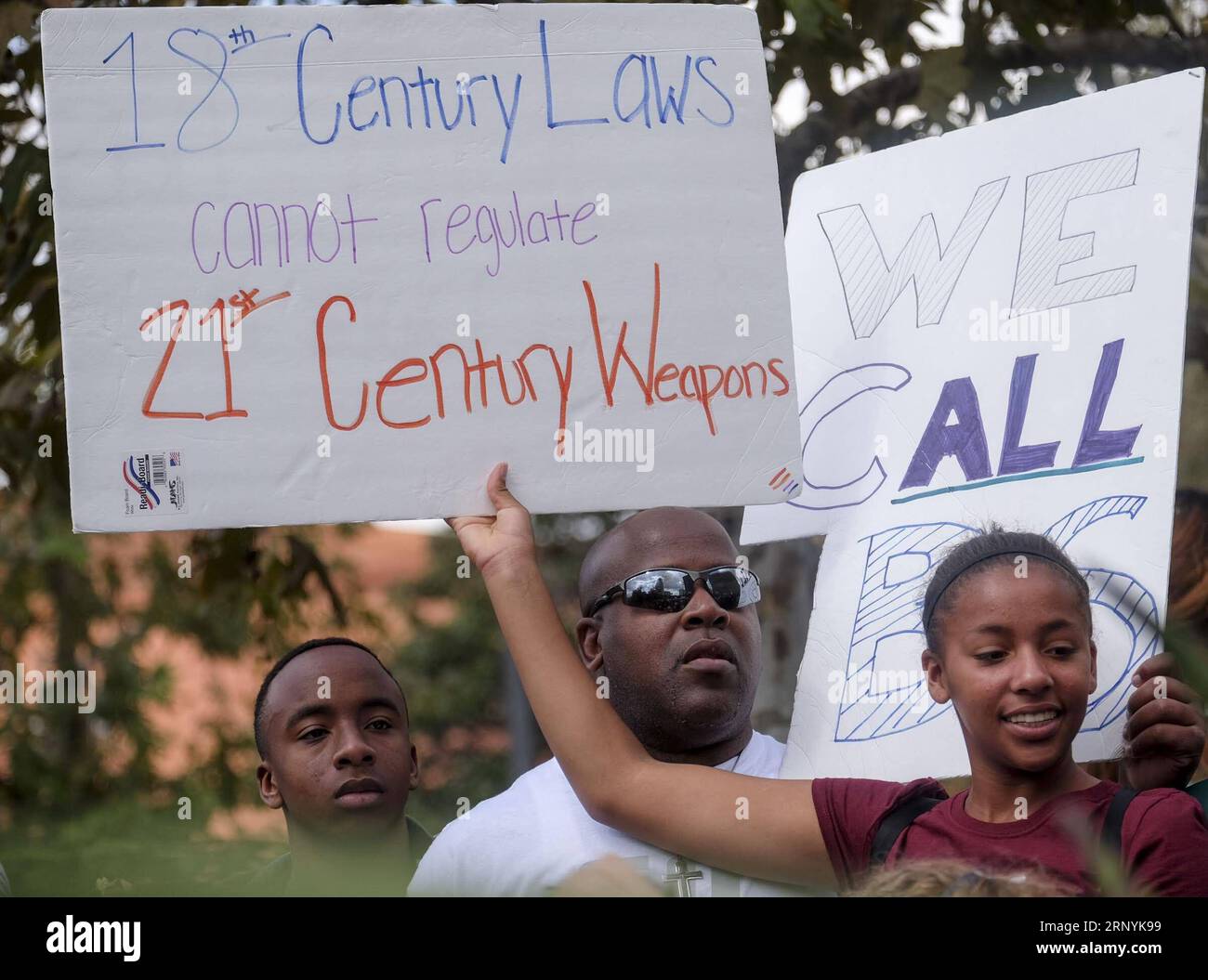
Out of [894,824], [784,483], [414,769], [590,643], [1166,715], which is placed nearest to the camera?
[894,824]

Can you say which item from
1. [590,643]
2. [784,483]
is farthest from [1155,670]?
[590,643]

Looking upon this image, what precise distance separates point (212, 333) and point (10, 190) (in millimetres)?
1778

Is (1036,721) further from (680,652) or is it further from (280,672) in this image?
(280,672)

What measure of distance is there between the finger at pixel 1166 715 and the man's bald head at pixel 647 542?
2.12 feet

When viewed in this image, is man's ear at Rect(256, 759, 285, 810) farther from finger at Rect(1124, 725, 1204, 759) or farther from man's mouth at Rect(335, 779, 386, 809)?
finger at Rect(1124, 725, 1204, 759)

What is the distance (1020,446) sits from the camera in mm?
2428

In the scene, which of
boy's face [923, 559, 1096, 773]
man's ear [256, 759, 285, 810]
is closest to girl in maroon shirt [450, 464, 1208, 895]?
boy's face [923, 559, 1096, 773]

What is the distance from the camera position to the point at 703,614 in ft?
7.80

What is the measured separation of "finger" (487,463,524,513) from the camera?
2.28 m

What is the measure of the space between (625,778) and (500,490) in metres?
0.45

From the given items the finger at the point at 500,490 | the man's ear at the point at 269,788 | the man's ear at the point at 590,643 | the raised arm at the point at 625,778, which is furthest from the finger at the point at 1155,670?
the man's ear at the point at 269,788

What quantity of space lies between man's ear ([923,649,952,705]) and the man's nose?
0.35 metres

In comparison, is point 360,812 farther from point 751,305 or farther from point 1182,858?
point 1182,858

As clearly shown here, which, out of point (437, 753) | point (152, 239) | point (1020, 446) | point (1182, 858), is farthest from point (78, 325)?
point (437, 753)
